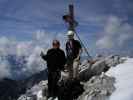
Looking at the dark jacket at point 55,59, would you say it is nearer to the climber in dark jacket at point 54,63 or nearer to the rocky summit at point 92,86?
the climber in dark jacket at point 54,63

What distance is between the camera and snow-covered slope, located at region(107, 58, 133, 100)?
17.6 m

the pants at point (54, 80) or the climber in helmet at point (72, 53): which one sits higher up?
the climber in helmet at point (72, 53)

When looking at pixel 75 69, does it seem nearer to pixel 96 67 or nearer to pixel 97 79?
pixel 97 79

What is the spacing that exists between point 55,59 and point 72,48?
1.37 meters

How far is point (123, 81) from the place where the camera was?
1986cm

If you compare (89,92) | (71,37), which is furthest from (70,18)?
(89,92)

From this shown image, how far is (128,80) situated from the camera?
1977cm

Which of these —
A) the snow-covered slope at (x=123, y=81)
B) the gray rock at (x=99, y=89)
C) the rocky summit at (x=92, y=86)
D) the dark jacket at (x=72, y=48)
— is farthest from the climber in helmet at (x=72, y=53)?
the snow-covered slope at (x=123, y=81)

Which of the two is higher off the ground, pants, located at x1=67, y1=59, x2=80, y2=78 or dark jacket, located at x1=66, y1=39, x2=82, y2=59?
dark jacket, located at x1=66, y1=39, x2=82, y2=59

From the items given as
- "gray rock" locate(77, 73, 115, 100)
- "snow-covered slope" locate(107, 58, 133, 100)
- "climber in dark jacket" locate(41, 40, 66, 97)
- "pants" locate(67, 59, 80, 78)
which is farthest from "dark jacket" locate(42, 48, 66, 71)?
"snow-covered slope" locate(107, 58, 133, 100)

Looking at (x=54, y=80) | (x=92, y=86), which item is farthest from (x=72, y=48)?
(x=92, y=86)

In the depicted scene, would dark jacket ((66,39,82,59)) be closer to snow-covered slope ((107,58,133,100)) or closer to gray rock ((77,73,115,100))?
gray rock ((77,73,115,100))

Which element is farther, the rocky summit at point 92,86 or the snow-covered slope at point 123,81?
the rocky summit at point 92,86

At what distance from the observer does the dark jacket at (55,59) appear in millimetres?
19594
